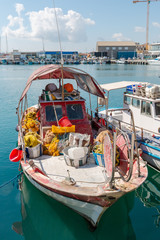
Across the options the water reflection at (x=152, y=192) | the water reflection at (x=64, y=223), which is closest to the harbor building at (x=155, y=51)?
A: the water reflection at (x=152, y=192)

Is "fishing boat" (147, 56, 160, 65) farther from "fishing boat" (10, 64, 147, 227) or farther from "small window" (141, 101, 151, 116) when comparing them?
"fishing boat" (10, 64, 147, 227)

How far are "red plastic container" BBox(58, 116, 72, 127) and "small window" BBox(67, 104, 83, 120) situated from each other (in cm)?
65

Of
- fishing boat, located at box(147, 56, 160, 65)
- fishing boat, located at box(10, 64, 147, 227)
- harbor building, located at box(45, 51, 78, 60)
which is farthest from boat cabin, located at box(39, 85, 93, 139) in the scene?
harbor building, located at box(45, 51, 78, 60)

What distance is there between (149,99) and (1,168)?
384 inches

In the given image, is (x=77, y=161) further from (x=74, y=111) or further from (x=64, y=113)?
(x=74, y=111)

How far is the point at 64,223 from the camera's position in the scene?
8.12 meters

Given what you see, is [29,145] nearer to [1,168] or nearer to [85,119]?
[85,119]

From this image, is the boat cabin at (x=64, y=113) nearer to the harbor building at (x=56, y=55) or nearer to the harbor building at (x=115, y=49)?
the harbor building at (x=115, y=49)

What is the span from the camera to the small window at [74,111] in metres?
10.9

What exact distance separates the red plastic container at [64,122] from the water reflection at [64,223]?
3340mm

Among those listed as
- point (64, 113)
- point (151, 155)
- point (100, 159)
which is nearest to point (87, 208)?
point (100, 159)

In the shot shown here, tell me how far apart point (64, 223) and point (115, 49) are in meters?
158

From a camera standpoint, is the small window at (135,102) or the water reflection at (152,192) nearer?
the water reflection at (152,192)

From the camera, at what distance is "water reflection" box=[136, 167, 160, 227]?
9391 mm
